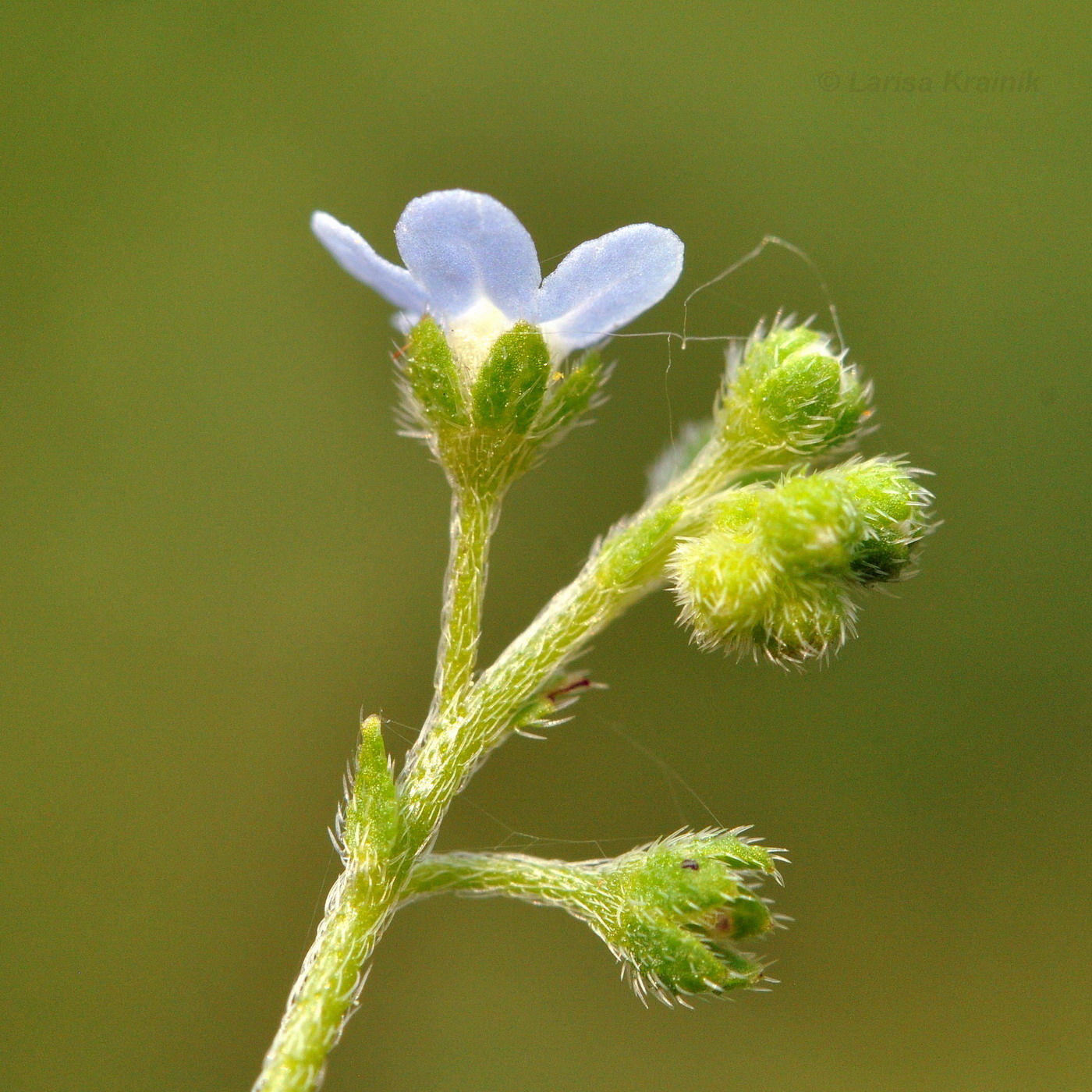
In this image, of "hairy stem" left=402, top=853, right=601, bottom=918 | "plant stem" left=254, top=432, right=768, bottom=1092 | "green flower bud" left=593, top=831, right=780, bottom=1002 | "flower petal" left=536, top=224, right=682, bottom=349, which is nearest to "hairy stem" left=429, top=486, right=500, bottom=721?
"plant stem" left=254, top=432, right=768, bottom=1092

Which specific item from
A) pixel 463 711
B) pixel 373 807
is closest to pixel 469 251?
pixel 463 711

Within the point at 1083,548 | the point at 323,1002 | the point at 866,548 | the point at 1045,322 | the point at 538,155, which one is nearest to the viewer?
the point at 323,1002

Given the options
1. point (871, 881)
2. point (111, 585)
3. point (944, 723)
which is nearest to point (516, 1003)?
A: point (871, 881)

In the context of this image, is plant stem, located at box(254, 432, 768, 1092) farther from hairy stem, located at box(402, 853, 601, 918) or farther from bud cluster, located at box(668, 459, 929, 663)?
bud cluster, located at box(668, 459, 929, 663)

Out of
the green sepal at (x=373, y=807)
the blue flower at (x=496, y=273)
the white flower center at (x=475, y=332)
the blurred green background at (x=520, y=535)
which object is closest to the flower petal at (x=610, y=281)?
the blue flower at (x=496, y=273)

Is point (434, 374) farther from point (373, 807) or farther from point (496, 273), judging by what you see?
point (373, 807)

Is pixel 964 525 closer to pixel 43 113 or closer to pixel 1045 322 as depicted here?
pixel 1045 322
